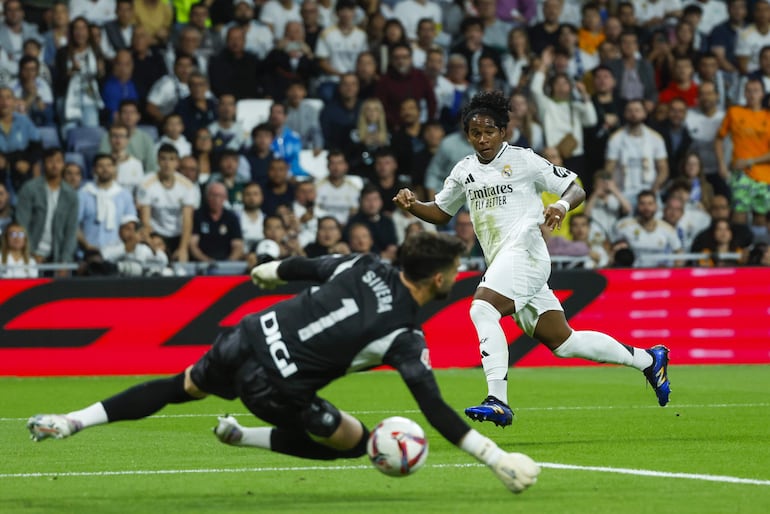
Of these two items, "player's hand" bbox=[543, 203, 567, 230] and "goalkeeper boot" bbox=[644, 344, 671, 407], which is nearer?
"player's hand" bbox=[543, 203, 567, 230]

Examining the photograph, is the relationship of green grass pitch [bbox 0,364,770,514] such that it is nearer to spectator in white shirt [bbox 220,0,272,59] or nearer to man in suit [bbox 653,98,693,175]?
man in suit [bbox 653,98,693,175]

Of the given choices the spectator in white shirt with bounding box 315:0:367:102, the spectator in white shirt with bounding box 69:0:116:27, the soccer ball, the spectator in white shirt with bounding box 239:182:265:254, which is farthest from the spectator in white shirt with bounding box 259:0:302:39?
the soccer ball

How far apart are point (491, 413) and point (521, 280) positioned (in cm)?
116

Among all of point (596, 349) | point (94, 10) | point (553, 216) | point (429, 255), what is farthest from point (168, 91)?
point (429, 255)

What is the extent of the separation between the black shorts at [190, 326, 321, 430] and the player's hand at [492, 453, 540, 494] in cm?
110

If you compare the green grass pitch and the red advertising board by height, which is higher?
the green grass pitch

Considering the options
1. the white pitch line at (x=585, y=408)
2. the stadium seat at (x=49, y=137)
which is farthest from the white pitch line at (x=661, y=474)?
the stadium seat at (x=49, y=137)

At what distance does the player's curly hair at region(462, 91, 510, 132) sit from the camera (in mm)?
10320

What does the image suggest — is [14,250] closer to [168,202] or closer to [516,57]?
[168,202]

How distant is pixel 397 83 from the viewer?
20.8m

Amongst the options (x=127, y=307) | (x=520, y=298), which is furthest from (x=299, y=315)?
(x=127, y=307)

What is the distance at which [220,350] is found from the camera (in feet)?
24.0

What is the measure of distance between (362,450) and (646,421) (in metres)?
4.46

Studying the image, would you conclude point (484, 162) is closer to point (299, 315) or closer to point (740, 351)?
point (299, 315)
